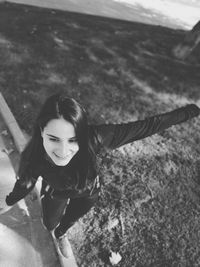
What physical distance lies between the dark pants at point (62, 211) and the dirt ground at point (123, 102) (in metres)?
0.31

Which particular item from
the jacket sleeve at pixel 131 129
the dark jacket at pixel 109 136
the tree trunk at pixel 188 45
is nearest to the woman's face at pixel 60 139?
the dark jacket at pixel 109 136

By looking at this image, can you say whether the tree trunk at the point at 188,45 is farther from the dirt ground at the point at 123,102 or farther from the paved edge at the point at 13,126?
the paved edge at the point at 13,126

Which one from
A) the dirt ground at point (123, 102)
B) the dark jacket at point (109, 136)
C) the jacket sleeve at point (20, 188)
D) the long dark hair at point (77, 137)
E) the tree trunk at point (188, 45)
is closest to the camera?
the long dark hair at point (77, 137)

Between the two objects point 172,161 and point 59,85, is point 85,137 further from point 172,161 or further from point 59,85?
point 59,85

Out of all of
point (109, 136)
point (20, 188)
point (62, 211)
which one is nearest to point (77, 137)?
point (109, 136)

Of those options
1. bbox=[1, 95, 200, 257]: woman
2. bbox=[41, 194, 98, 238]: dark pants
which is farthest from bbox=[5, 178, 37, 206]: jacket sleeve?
bbox=[41, 194, 98, 238]: dark pants

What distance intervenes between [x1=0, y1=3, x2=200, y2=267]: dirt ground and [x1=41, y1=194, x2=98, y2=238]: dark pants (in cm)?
31

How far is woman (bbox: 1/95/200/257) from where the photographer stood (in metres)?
1.85

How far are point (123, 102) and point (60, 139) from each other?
10.2 ft

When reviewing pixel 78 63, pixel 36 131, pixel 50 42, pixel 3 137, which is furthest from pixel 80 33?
pixel 36 131

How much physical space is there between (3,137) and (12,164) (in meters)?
0.46

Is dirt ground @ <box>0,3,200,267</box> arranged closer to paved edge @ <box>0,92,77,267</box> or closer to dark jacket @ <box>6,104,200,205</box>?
paved edge @ <box>0,92,77,267</box>

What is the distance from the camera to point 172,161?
4.06 meters

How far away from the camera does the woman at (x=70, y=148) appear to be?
1.85 m
